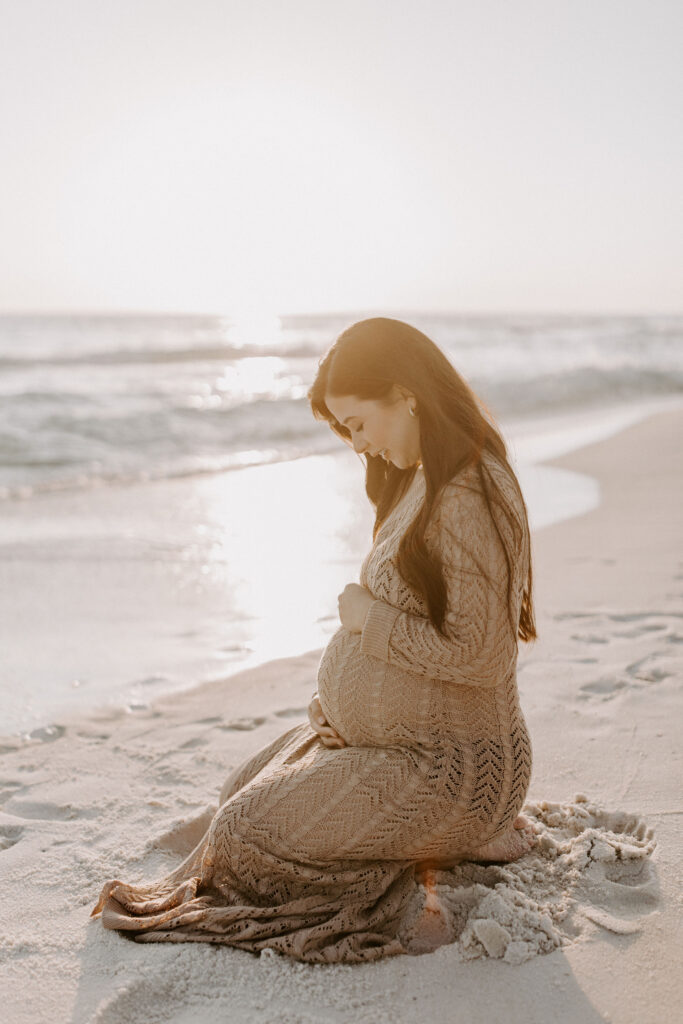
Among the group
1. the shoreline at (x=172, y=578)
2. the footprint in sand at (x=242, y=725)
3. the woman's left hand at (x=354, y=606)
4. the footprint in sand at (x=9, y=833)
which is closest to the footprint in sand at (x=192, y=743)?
the footprint in sand at (x=242, y=725)

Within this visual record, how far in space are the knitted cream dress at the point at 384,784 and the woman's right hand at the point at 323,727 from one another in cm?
4

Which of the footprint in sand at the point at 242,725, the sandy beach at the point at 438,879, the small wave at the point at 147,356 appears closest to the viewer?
the sandy beach at the point at 438,879

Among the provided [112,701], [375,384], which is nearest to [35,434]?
[112,701]

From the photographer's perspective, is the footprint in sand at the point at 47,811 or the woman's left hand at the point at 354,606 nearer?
the woman's left hand at the point at 354,606

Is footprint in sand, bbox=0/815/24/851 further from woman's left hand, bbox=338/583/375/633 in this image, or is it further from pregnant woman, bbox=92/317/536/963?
woman's left hand, bbox=338/583/375/633

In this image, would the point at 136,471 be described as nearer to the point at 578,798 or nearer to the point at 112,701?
the point at 112,701

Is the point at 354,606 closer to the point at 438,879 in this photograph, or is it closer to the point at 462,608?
the point at 462,608

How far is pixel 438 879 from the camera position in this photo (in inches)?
114

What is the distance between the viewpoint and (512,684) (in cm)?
285

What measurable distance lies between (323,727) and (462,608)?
0.64 meters

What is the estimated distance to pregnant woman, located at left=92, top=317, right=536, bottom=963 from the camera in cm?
255

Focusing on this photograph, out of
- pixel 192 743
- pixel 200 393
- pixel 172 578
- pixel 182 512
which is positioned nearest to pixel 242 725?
pixel 192 743

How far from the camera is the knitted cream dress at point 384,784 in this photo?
2.55m

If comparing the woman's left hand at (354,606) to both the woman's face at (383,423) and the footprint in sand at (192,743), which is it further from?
the footprint in sand at (192,743)
